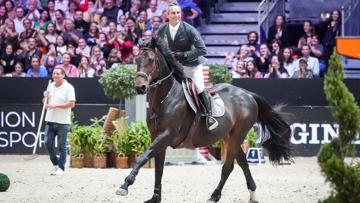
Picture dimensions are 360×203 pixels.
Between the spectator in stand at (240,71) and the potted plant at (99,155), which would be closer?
the potted plant at (99,155)

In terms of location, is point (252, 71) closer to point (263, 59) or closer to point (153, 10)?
point (263, 59)

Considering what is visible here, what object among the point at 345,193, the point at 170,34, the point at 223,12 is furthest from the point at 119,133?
the point at 345,193

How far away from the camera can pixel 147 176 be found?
16.0 m

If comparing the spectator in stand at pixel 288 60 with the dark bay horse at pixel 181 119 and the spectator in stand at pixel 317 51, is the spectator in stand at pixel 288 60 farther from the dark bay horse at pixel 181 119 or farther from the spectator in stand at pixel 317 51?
the dark bay horse at pixel 181 119

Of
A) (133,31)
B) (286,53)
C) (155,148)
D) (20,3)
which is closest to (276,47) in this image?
(286,53)

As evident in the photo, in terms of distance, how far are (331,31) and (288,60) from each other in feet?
5.30

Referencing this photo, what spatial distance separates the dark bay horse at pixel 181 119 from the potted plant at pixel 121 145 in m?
4.42

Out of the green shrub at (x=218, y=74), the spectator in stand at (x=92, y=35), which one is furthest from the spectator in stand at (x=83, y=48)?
the green shrub at (x=218, y=74)

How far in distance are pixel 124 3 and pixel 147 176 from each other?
30.6 ft

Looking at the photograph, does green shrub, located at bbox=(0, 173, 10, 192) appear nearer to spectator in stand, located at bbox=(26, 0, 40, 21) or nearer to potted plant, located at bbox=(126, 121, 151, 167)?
potted plant, located at bbox=(126, 121, 151, 167)

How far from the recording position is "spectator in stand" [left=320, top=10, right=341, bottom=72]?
22.6 m

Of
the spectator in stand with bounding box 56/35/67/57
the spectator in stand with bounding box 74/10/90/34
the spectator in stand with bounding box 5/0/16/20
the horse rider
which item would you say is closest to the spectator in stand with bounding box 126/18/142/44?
the spectator in stand with bounding box 74/10/90/34

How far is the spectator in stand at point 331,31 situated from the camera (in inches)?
891

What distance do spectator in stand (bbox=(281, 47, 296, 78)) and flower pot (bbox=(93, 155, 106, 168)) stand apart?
A: 615 cm
